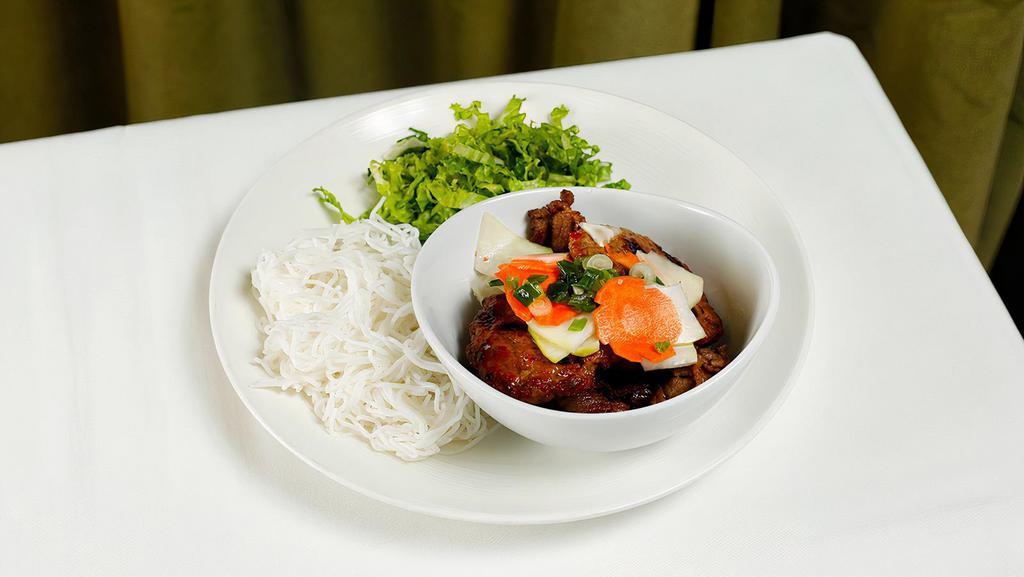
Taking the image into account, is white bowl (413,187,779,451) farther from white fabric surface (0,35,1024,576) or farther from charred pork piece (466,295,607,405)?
white fabric surface (0,35,1024,576)

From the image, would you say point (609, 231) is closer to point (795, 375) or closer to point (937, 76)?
point (795, 375)

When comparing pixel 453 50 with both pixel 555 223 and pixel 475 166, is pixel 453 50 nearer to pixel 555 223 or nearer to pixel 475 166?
pixel 475 166

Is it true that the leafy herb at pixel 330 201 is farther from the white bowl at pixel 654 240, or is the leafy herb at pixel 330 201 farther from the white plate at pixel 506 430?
the white bowl at pixel 654 240

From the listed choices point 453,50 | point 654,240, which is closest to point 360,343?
point 654,240

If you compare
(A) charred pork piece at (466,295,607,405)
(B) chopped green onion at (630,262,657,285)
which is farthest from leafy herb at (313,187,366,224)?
(B) chopped green onion at (630,262,657,285)

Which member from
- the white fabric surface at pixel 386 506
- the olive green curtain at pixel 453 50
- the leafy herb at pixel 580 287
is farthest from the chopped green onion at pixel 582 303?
the olive green curtain at pixel 453 50
